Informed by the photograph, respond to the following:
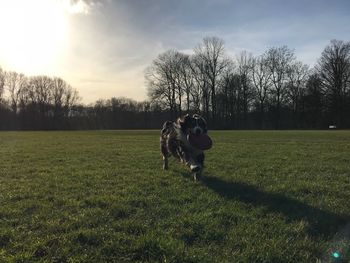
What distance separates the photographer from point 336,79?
6588 cm

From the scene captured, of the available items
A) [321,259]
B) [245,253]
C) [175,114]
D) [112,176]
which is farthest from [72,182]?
[175,114]

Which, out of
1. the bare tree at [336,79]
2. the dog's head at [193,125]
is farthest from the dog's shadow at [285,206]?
the bare tree at [336,79]

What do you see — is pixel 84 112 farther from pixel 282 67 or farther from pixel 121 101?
pixel 282 67

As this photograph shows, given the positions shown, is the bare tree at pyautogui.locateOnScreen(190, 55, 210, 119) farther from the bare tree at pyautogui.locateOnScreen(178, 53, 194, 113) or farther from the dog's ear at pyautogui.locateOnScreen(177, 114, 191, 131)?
the dog's ear at pyautogui.locateOnScreen(177, 114, 191, 131)

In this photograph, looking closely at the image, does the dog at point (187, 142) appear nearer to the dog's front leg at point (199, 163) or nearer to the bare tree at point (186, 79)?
the dog's front leg at point (199, 163)

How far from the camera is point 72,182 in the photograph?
334 inches

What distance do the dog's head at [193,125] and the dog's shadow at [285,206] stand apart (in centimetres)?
118

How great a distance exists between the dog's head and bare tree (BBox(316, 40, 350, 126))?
61898 millimetres

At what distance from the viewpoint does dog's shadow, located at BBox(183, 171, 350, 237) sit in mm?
5004

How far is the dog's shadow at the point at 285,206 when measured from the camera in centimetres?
500

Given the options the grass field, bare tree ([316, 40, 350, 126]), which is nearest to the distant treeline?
bare tree ([316, 40, 350, 126])

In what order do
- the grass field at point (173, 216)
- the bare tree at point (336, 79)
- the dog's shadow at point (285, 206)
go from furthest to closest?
the bare tree at point (336, 79), the dog's shadow at point (285, 206), the grass field at point (173, 216)

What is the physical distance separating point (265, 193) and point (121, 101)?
92148 millimetres

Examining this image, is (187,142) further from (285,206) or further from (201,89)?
(201,89)
